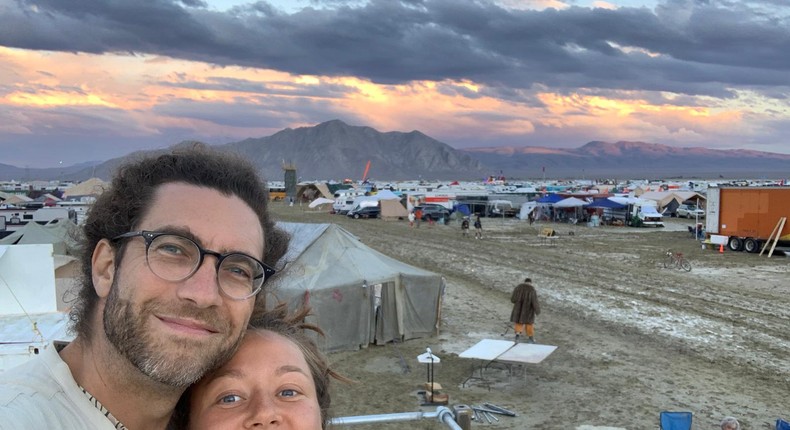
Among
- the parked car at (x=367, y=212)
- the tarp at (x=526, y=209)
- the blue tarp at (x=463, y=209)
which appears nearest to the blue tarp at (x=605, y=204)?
the tarp at (x=526, y=209)

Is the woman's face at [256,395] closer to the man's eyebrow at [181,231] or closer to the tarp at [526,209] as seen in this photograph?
the man's eyebrow at [181,231]

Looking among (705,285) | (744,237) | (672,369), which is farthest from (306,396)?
(744,237)

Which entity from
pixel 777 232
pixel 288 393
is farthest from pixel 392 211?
pixel 288 393

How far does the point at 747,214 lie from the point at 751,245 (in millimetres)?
1519

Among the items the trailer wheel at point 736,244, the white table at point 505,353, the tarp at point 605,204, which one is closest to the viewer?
the white table at point 505,353

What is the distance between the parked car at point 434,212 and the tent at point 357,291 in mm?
29439

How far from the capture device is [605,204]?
41.8m

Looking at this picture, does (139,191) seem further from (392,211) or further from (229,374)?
(392,211)

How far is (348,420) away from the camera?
273cm

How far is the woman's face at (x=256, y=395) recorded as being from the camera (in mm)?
1543

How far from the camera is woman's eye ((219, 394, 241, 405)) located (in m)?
1.56

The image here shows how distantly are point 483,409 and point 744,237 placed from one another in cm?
2464

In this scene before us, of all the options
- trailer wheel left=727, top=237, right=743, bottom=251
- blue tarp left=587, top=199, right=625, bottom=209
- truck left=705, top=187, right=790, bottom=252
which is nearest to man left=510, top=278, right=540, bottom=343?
truck left=705, top=187, right=790, bottom=252

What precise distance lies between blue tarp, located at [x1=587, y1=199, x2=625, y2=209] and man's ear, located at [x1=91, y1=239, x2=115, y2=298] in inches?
1685
